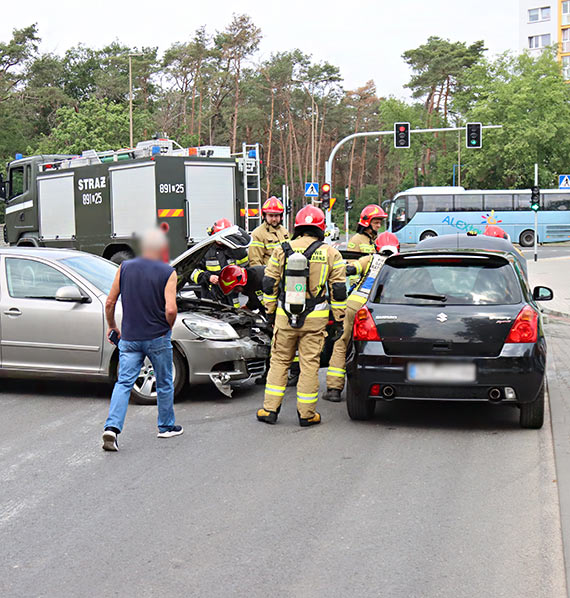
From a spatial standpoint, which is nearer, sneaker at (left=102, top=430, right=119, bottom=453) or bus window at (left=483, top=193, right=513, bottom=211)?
sneaker at (left=102, top=430, right=119, bottom=453)

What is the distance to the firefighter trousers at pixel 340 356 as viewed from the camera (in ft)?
26.5

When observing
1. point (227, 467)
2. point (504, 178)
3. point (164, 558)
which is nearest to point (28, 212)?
point (227, 467)

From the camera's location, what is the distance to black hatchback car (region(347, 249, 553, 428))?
6.41m

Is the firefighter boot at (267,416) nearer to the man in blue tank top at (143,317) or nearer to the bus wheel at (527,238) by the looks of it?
the man in blue tank top at (143,317)

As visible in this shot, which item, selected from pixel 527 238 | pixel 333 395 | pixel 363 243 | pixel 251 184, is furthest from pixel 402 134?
pixel 333 395

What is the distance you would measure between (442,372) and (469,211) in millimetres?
43866

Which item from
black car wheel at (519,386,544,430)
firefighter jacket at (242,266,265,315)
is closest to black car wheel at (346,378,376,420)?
black car wheel at (519,386,544,430)

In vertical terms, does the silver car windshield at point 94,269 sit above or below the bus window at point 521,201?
below

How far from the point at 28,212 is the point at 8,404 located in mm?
15939

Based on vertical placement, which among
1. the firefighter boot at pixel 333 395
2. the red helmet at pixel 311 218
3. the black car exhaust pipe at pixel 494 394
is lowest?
the firefighter boot at pixel 333 395

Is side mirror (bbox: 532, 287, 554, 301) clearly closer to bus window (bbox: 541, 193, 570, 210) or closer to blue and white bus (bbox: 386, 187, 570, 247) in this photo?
blue and white bus (bbox: 386, 187, 570, 247)

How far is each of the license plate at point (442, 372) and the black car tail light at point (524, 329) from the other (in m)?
0.39

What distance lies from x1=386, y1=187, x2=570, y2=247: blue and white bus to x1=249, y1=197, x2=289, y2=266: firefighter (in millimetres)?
38640

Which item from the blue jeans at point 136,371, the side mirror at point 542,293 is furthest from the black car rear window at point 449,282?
the blue jeans at point 136,371
